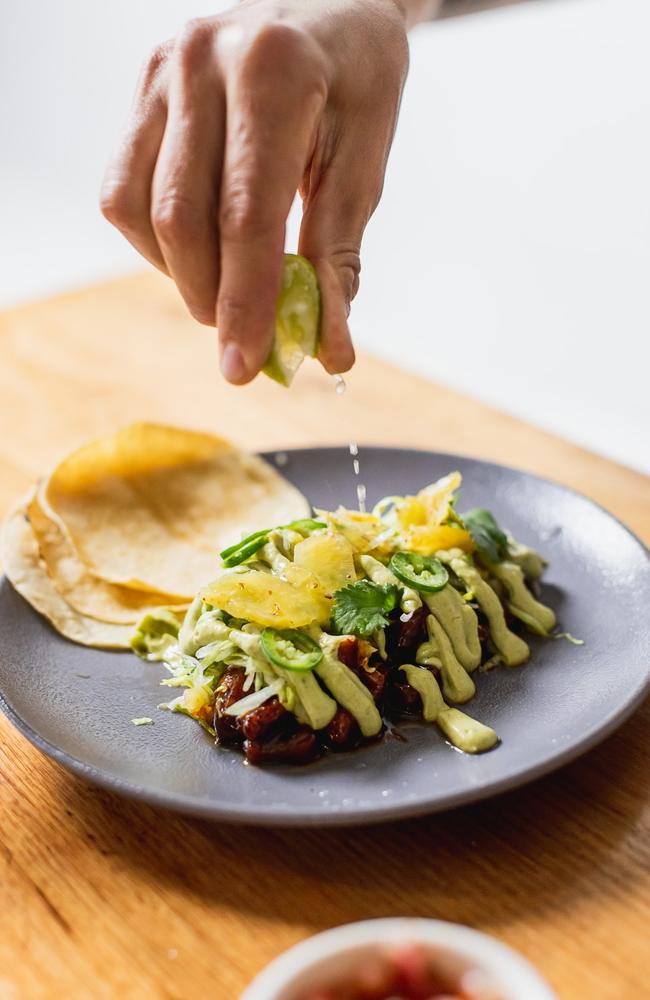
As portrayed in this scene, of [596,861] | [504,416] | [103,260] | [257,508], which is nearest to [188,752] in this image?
[596,861]

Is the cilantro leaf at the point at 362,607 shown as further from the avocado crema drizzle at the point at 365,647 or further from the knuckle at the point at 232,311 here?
the knuckle at the point at 232,311

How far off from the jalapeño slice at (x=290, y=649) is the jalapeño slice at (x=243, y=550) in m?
0.23

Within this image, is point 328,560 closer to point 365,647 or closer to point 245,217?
point 365,647

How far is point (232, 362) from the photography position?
5.65 feet

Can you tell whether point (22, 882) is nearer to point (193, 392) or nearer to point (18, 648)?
point (18, 648)

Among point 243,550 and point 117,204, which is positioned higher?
point 117,204

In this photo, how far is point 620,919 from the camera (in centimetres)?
153

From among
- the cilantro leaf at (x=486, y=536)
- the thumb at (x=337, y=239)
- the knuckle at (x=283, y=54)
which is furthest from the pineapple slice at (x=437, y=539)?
the knuckle at (x=283, y=54)

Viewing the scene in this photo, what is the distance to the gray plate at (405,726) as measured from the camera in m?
1.62

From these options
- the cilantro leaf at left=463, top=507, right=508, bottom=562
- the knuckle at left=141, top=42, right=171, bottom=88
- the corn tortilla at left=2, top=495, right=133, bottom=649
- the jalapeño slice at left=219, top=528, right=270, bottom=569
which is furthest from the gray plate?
the knuckle at left=141, top=42, right=171, bottom=88

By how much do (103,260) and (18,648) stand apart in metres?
6.58

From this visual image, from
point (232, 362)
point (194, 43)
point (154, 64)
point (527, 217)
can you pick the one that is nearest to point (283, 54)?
point (194, 43)

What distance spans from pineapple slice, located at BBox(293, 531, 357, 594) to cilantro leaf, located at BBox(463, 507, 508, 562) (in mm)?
261

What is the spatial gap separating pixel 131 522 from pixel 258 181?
119 centimetres
